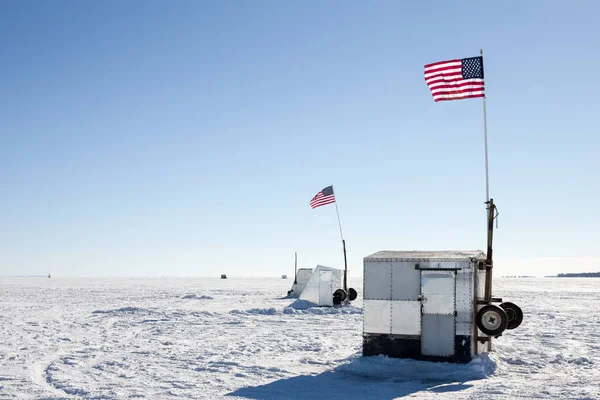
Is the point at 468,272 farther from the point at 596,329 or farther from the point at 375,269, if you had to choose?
the point at 596,329

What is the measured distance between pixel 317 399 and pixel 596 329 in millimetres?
16889

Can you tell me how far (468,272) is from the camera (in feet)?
46.9

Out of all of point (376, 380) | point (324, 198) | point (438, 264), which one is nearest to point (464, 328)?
point (438, 264)

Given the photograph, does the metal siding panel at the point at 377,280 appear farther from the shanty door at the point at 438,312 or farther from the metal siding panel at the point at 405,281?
the shanty door at the point at 438,312

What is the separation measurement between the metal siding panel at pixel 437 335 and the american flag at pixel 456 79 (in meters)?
6.01

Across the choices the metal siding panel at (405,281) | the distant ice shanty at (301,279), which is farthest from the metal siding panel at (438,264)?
the distant ice shanty at (301,279)

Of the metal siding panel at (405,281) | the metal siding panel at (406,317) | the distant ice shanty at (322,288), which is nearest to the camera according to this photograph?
the metal siding panel at (406,317)

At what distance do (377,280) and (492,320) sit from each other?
9.74 feet

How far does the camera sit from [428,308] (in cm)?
1459

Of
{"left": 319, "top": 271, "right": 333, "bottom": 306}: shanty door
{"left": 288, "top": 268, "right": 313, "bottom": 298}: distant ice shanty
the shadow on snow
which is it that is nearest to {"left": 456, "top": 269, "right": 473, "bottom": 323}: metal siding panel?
the shadow on snow

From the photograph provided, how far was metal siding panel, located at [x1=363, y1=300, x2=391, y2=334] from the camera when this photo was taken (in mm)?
14953

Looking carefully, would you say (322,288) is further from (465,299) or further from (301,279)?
(465,299)

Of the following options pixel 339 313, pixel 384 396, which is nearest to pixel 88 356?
pixel 384 396

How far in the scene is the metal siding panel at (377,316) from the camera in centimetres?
1495
